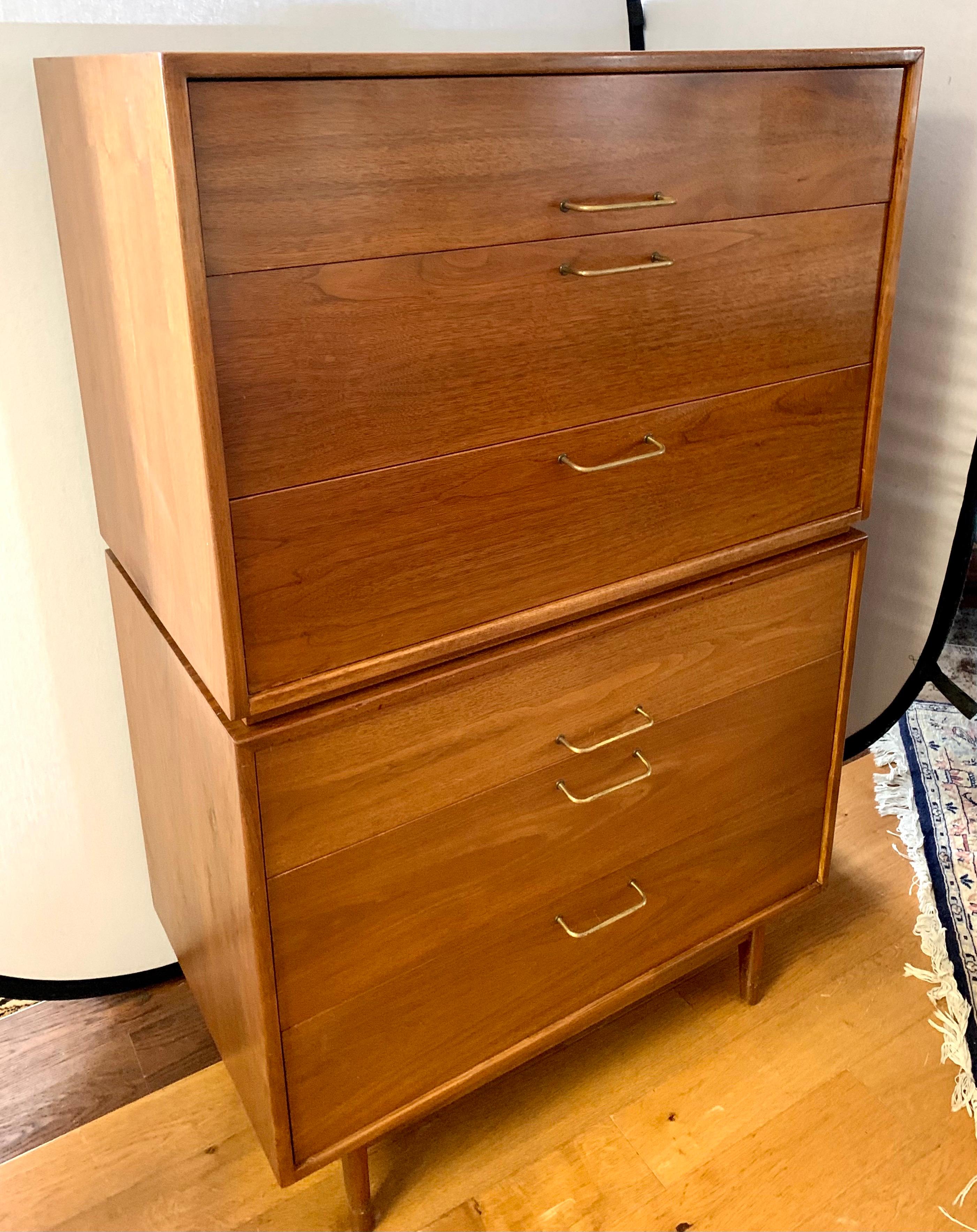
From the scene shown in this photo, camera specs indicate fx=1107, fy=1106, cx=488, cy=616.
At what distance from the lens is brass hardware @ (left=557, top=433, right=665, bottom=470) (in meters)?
0.91

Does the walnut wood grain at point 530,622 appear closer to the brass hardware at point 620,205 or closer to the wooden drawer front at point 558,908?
the wooden drawer front at point 558,908

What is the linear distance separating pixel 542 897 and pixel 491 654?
275 millimetres

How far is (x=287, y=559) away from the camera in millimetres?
795

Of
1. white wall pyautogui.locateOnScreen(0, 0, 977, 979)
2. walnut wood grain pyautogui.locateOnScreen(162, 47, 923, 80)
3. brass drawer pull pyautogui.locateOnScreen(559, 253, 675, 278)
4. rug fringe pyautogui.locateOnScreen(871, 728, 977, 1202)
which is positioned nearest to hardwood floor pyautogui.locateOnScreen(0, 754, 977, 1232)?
rug fringe pyautogui.locateOnScreen(871, 728, 977, 1202)

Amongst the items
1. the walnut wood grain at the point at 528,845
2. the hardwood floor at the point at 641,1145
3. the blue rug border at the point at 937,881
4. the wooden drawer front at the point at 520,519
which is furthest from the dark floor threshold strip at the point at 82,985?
the blue rug border at the point at 937,881

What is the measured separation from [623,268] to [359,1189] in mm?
899

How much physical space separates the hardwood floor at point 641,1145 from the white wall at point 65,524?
0.24 meters

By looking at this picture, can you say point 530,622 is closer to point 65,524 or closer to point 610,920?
point 610,920

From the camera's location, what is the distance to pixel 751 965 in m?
1.35

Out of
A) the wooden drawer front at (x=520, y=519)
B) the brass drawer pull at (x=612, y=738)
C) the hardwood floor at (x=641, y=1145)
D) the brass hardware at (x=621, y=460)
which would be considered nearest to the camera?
the wooden drawer front at (x=520, y=519)

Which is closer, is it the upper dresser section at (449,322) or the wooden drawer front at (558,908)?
the upper dresser section at (449,322)

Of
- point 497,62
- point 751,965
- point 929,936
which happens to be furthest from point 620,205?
point 929,936

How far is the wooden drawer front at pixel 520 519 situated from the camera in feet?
2.64

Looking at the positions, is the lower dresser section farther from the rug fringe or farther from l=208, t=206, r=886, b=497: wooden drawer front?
the rug fringe
